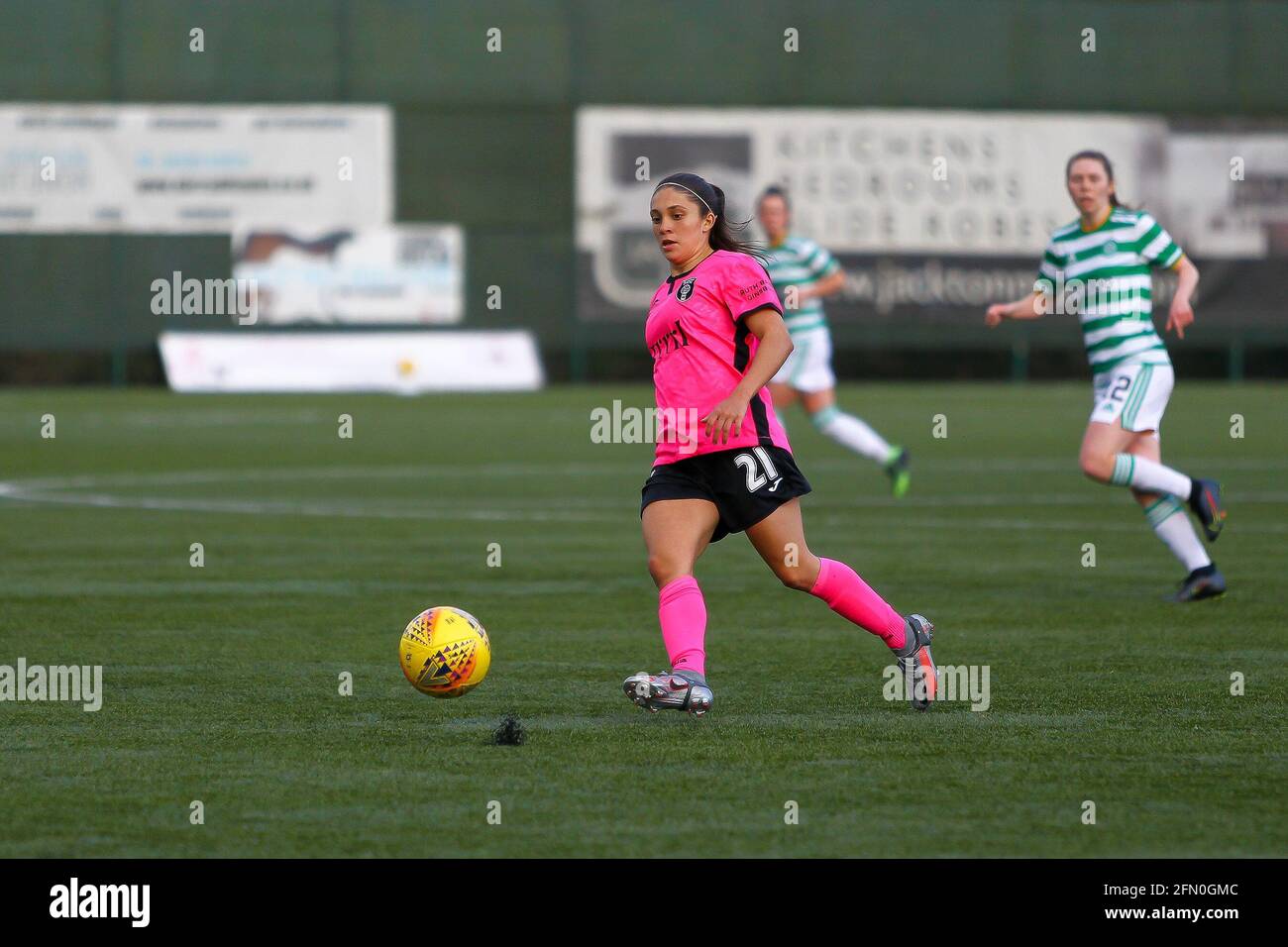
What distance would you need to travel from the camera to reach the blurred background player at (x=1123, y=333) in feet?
38.9

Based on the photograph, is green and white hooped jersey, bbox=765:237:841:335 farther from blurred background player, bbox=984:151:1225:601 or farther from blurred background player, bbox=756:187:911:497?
blurred background player, bbox=984:151:1225:601

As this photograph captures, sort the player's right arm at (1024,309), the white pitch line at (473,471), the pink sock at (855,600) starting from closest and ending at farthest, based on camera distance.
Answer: the pink sock at (855,600)
the player's right arm at (1024,309)
the white pitch line at (473,471)

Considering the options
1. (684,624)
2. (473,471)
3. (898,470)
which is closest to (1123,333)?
(684,624)

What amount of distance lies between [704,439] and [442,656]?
128 cm

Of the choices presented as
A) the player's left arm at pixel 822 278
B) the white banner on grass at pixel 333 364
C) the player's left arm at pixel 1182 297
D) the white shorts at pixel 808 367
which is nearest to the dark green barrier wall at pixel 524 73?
the white banner on grass at pixel 333 364

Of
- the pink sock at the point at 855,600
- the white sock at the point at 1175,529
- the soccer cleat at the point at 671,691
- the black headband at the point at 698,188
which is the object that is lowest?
the soccer cleat at the point at 671,691

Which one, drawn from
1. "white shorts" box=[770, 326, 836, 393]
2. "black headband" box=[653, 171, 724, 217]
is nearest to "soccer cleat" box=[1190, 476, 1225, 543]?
"black headband" box=[653, 171, 724, 217]

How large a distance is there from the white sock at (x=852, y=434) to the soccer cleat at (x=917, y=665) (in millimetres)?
9728

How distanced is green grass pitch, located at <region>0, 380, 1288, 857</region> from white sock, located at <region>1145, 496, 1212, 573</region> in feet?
1.10

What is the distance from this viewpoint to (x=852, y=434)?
18750mm

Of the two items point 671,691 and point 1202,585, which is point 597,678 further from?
point 1202,585

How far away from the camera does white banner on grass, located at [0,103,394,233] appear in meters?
35.8

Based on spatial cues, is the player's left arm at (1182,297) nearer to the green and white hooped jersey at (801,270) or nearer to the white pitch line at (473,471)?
the green and white hooped jersey at (801,270)

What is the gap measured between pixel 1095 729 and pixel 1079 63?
1300 inches
